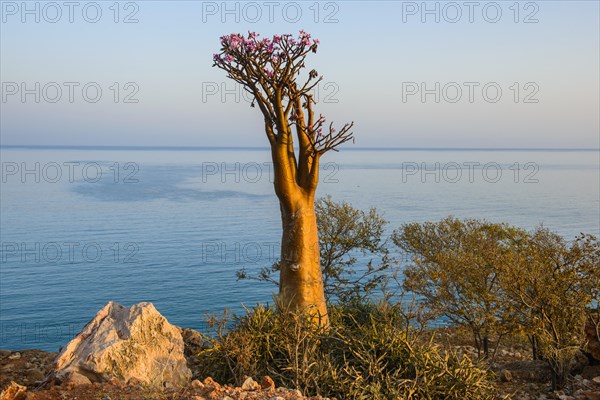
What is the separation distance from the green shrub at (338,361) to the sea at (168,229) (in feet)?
8.99

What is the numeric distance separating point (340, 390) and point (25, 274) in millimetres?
49985

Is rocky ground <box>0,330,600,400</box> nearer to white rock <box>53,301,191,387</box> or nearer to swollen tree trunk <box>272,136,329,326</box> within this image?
white rock <box>53,301,191,387</box>

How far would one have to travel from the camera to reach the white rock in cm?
1359

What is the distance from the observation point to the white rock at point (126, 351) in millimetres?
13586

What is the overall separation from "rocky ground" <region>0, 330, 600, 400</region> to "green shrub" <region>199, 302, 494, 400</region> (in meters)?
0.63

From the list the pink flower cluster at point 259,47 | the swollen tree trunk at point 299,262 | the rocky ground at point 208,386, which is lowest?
the rocky ground at point 208,386

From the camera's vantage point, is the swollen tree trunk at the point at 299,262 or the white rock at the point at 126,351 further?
the swollen tree trunk at the point at 299,262

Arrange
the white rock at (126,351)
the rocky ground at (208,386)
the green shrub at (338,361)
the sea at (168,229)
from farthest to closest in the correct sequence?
1. the sea at (168,229)
2. the white rock at (126,351)
3. the green shrub at (338,361)
4. the rocky ground at (208,386)

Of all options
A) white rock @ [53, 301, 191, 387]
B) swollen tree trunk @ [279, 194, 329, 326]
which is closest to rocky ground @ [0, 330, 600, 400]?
white rock @ [53, 301, 191, 387]

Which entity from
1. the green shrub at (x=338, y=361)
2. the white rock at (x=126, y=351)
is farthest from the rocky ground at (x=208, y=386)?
the white rock at (x=126, y=351)

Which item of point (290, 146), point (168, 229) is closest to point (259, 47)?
point (290, 146)

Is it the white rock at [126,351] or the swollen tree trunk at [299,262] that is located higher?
the swollen tree trunk at [299,262]

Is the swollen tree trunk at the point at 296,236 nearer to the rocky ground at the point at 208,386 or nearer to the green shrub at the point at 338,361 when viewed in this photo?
the green shrub at the point at 338,361

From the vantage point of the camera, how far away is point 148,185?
13775cm
